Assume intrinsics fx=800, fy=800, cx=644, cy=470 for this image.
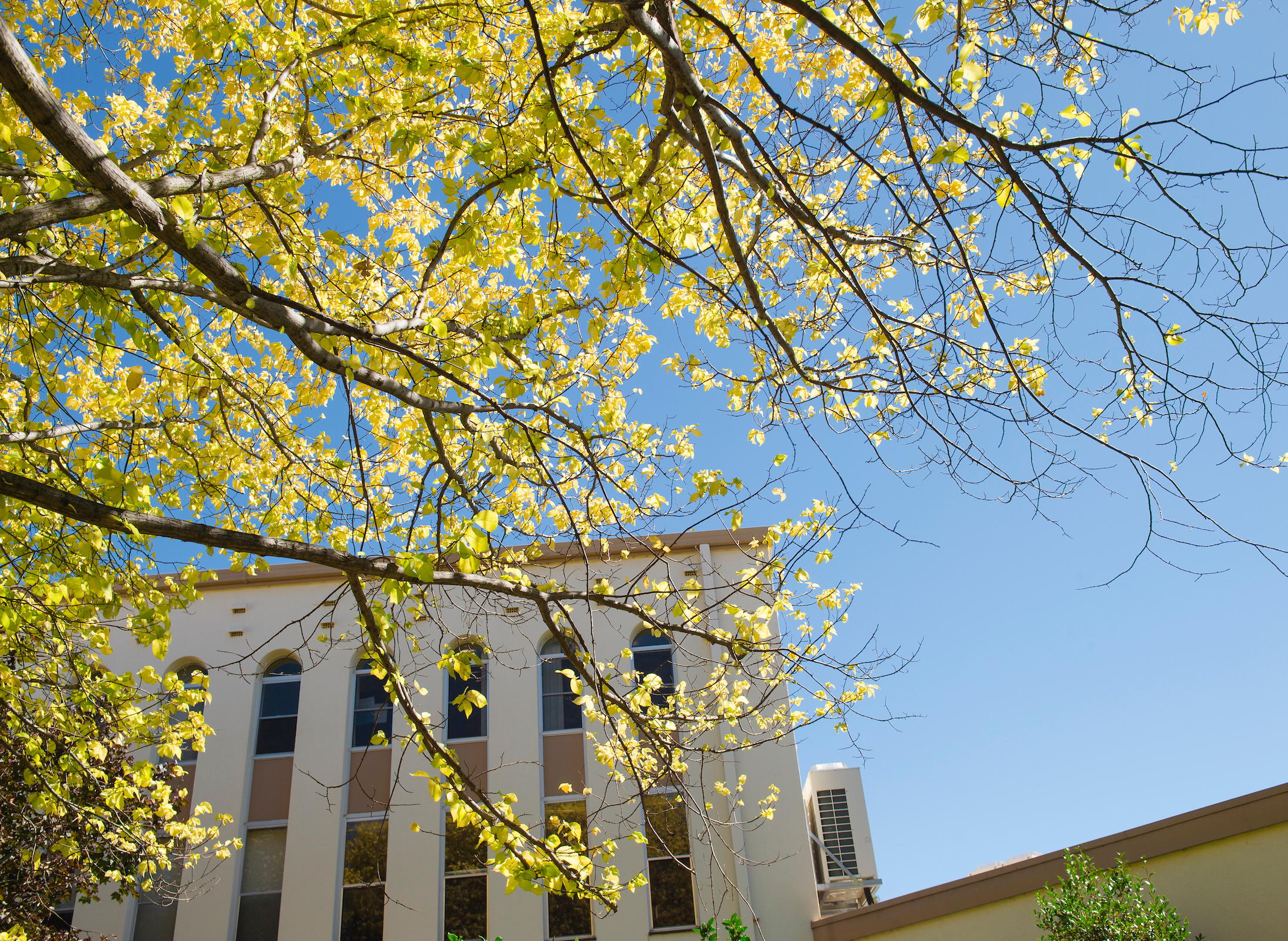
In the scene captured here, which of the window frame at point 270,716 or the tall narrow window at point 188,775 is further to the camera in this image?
the window frame at point 270,716

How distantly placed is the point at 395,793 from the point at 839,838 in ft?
23.4

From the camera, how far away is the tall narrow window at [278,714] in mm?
13047

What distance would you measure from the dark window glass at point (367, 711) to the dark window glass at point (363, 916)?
2.15m

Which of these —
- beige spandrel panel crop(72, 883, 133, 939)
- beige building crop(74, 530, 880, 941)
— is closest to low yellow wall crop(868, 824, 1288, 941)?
beige building crop(74, 530, 880, 941)

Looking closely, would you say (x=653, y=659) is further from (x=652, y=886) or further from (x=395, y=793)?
(x=395, y=793)

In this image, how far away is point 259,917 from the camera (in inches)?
472

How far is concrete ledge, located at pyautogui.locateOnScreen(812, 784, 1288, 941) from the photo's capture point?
730 cm

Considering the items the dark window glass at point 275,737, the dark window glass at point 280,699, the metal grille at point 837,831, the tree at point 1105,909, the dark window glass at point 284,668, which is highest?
the dark window glass at point 284,668

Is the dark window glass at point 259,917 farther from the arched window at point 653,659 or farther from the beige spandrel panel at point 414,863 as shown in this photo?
the arched window at point 653,659

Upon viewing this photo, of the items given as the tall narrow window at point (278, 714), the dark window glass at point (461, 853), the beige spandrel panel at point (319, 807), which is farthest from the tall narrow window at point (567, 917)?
the tall narrow window at point (278, 714)

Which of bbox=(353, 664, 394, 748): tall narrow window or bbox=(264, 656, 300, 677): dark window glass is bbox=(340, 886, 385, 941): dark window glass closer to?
bbox=(353, 664, 394, 748): tall narrow window

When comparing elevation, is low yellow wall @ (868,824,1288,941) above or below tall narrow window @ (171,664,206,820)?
below

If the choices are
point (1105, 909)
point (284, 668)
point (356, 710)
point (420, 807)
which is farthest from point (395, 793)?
point (1105, 909)

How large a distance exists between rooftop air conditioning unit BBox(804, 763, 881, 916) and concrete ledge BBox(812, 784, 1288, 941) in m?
2.19
